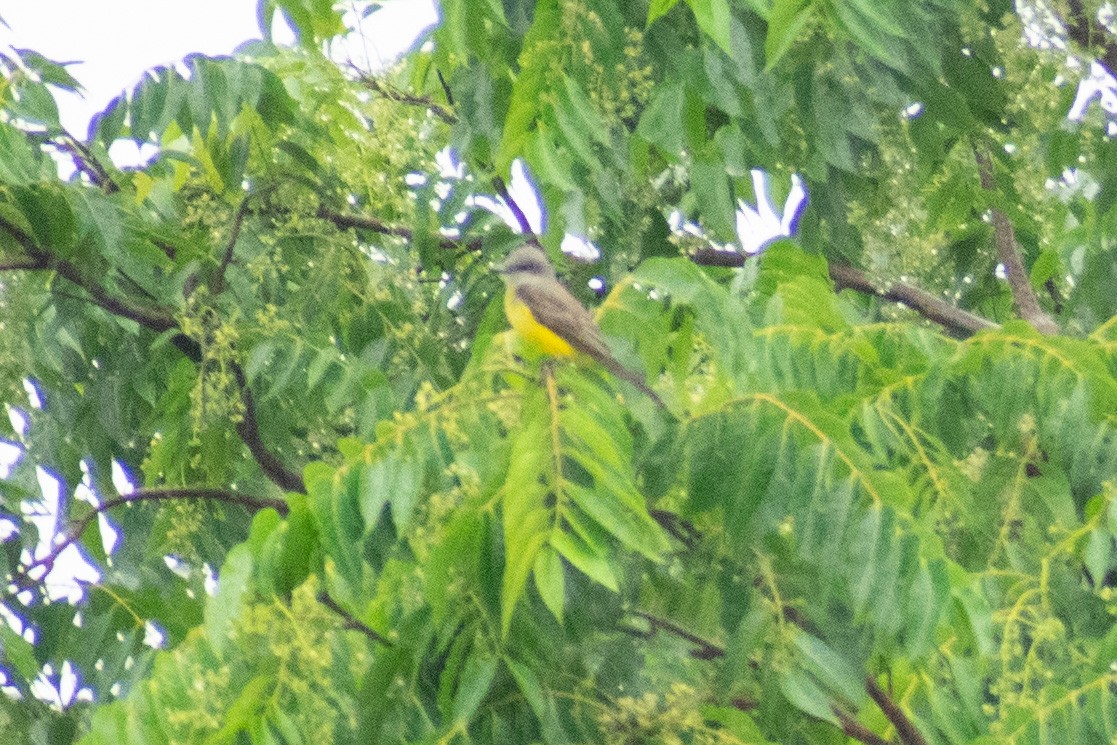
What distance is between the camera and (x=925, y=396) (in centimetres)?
369

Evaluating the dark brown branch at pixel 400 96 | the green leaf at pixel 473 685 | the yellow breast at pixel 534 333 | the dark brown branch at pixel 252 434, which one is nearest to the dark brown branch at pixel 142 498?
the dark brown branch at pixel 252 434

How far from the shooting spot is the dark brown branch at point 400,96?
5477 mm

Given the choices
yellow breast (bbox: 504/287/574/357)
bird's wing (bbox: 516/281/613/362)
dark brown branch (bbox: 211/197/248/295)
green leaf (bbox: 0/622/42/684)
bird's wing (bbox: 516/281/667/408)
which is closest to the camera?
bird's wing (bbox: 516/281/667/408)

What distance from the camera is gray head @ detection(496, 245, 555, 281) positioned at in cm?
486

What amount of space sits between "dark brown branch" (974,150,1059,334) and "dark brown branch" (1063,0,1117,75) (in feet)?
1.98

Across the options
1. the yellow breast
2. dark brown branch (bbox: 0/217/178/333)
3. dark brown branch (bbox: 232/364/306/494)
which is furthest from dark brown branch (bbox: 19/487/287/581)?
the yellow breast

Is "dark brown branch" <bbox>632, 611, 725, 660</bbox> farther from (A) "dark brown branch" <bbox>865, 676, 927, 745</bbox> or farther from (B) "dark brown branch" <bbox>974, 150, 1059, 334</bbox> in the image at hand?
(B) "dark brown branch" <bbox>974, 150, 1059, 334</bbox>

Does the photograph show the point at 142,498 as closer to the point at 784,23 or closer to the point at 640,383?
the point at 640,383

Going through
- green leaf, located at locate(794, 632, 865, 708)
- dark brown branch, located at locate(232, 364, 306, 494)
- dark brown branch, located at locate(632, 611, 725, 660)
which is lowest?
green leaf, located at locate(794, 632, 865, 708)

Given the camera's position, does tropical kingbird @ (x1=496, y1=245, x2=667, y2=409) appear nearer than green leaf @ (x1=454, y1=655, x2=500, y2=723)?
No

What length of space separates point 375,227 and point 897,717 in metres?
2.73

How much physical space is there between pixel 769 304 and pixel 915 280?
184 cm

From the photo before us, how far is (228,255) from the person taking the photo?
16.7 feet

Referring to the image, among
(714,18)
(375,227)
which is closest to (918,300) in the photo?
(375,227)
